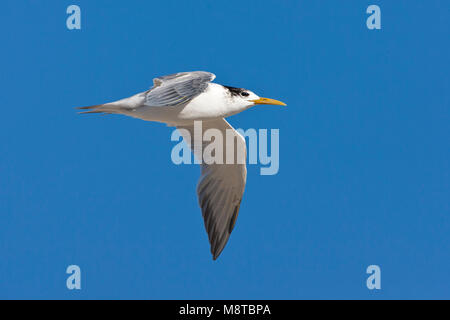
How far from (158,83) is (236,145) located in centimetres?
161

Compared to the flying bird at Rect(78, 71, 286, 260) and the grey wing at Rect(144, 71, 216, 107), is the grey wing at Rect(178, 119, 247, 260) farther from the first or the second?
the grey wing at Rect(144, 71, 216, 107)

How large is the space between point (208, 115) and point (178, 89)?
0.74 meters

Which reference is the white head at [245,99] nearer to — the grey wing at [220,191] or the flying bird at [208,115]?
the flying bird at [208,115]

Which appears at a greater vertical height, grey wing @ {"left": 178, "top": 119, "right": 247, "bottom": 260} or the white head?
the white head

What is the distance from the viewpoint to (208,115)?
772cm

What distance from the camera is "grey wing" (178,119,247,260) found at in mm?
8891

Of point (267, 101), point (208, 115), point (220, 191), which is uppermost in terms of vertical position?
point (267, 101)

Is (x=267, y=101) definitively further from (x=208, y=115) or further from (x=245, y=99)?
(x=208, y=115)

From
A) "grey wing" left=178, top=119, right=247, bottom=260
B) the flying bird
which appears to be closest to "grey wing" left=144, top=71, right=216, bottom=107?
the flying bird

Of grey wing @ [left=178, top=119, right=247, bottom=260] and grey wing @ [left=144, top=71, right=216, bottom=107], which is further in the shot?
grey wing @ [left=178, top=119, right=247, bottom=260]

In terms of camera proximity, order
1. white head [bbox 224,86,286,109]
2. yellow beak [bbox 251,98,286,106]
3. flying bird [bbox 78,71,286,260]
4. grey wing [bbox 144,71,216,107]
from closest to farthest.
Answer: grey wing [bbox 144,71,216,107] → flying bird [bbox 78,71,286,260] → white head [bbox 224,86,286,109] → yellow beak [bbox 251,98,286,106]

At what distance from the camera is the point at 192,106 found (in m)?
7.65

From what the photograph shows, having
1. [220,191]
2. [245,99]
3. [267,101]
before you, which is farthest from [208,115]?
[220,191]

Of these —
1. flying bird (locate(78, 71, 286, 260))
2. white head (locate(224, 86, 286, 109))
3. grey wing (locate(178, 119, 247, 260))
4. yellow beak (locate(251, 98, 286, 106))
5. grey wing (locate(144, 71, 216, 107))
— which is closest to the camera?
grey wing (locate(144, 71, 216, 107))
